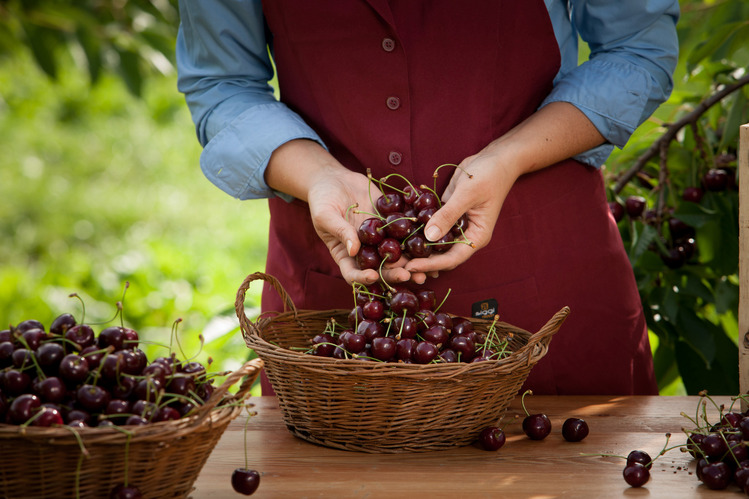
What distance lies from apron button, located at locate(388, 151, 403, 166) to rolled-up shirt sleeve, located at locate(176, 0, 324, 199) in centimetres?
15

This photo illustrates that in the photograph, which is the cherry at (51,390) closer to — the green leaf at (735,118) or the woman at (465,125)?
the woman at (465,125)

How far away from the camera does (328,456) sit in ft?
4.17

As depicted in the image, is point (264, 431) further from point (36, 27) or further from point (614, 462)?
point (36, 27)

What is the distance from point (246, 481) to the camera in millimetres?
1078

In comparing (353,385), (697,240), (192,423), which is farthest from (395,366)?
(697,240)

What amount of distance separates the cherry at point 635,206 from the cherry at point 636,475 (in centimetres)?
131

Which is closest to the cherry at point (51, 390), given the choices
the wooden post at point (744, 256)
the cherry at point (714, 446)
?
the cherry at point (714, 446)

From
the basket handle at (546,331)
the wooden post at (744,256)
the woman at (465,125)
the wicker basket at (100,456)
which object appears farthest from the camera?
the woman at (465,125)

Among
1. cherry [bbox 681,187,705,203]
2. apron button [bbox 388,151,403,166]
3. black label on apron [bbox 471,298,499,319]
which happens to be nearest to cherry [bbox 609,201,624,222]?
cherry [bbox 681,187,705,203]

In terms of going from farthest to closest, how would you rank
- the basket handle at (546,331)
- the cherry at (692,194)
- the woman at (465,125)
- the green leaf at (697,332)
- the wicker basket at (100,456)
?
the cherry at (692,194) < the green leaf at (697,332) < the woman at (465,125) < the basket handle at (546,331) < the wicker basket at (100,456)

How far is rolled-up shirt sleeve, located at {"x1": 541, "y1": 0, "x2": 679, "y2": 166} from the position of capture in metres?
1.68

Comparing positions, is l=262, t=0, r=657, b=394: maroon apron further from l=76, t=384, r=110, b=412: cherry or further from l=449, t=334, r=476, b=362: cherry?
l=76, t=384, r=110, b=412: cherry

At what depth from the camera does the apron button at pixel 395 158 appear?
5.51 ft

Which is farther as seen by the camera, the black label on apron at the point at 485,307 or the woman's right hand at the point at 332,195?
the black label on apron at the point at 485,307
